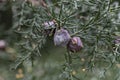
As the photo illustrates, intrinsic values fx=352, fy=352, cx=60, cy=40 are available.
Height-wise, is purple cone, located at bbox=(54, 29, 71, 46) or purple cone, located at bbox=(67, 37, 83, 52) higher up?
purple cone, located at bbox=(54, 29, 71, 46)

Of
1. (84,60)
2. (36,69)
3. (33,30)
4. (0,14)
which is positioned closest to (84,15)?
(84,60)

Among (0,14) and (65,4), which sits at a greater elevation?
(65,4)

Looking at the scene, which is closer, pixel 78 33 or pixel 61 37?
pixel 61 37

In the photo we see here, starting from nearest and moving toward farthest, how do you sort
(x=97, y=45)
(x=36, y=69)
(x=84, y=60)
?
1. (x=97, y=45)
2. (x=84, y=60)
3. (x=36, y=69)

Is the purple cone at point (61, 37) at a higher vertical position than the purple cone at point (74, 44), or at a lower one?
higher

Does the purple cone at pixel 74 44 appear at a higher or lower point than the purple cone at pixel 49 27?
lower

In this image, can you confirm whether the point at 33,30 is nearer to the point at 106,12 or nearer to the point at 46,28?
the point at 46,28

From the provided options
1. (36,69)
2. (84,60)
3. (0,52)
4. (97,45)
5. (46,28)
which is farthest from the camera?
(0,52)

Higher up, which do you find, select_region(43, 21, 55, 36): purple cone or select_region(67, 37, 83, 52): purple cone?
select_region(43, 21, 55, 36): purple cone
